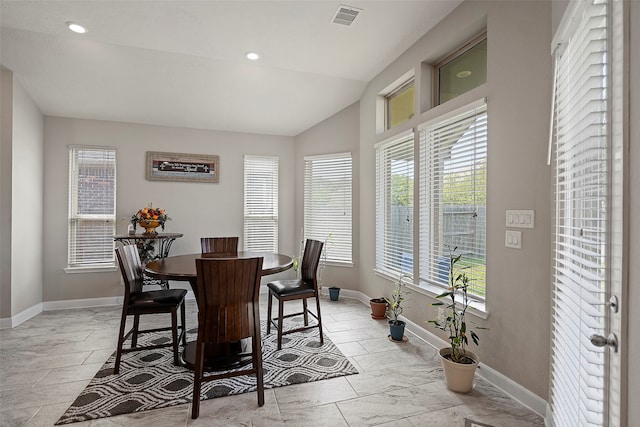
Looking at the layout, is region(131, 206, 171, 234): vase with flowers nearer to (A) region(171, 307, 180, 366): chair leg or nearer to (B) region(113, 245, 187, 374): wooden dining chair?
(B) region(113, 245, 187, 374): wooden dining chair

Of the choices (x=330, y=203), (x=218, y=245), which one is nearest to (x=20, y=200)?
(x=218, y=245)

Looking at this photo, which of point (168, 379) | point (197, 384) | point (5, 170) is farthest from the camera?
point (5, 170)

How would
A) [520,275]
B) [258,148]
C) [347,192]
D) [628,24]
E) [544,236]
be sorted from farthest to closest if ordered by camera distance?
[258,148]
[347,192]
[520,275]
[544,236]
[628,24]

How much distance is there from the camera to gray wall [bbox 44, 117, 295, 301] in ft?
13.7

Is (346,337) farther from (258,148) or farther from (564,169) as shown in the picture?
(258,148)

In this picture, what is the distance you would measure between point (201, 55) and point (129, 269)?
2.25 m

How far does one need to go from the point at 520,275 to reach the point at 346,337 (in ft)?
5.86

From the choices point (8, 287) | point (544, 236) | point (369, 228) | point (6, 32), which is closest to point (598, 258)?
point (544, 236)

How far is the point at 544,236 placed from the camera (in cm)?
197

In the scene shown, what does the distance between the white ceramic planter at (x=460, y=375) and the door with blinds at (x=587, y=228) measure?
534 millimetres

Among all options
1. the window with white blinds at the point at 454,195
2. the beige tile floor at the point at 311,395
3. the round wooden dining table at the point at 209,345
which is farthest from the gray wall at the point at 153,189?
the window with white blinds at the point at 454,195

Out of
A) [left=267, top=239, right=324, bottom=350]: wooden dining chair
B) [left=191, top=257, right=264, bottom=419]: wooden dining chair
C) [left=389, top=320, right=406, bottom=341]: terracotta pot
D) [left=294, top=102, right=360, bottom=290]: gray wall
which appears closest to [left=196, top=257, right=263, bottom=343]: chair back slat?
[left=191, top=257, right=264, bottom=419]: wooden dining chair

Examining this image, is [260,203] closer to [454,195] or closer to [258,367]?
[454,195]

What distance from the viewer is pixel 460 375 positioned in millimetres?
2211
